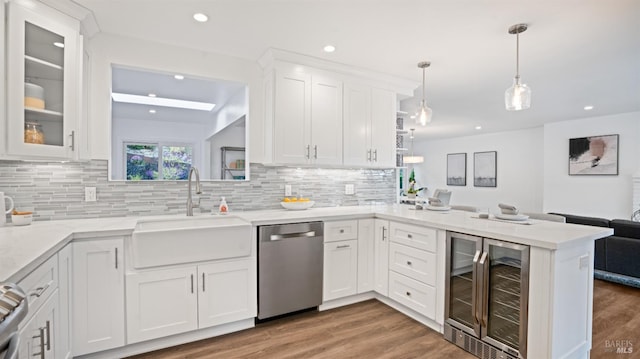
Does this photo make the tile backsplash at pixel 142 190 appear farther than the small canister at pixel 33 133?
Yes

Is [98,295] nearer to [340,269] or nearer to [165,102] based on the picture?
[340,269]

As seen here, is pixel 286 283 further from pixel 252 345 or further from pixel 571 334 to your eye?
pixel 571 334

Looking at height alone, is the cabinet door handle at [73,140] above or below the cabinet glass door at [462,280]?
above

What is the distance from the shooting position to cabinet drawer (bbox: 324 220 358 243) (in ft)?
8.99

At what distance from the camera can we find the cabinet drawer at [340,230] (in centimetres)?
274

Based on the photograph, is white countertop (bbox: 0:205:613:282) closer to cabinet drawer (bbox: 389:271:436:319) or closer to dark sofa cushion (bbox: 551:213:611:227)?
cabinet drawer (bbox: 389:271:436:319)

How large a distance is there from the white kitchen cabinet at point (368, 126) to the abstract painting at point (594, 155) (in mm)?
4867

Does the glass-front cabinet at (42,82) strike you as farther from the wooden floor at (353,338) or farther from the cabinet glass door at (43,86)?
the wooden floor at (353,338)

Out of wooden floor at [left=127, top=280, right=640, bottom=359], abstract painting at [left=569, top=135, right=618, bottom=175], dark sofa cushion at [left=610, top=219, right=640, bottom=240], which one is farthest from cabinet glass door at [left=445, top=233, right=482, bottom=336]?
abstract painting at [left=569, top=135, right=618, bottom=175]

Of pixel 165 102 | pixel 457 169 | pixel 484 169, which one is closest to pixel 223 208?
pixel 165 102

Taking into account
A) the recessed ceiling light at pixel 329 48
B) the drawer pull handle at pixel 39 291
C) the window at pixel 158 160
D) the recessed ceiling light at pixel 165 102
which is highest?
the recessed ceiling light at pixel 329 48

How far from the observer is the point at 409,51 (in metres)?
2.78

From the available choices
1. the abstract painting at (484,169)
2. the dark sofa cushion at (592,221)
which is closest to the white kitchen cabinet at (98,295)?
the dark sofa cushion at (592,221)

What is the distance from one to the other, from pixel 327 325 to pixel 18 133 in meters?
2.46
